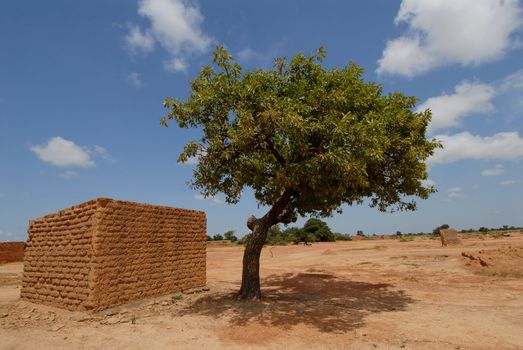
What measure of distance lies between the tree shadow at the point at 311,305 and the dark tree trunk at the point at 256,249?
0.46 meters

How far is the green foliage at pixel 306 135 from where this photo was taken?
9.82 m

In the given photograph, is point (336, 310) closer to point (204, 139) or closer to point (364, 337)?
point (364, 337)

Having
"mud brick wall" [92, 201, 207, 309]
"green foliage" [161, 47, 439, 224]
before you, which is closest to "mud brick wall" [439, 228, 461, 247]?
"green foliage" [161, 47, 439, 224]

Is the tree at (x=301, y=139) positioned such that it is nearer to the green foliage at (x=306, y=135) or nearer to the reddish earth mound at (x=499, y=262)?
the green foliage at (x=306, y=135)

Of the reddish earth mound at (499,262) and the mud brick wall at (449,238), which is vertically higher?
the mud brick wall at (449,238)

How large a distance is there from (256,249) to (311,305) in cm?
248

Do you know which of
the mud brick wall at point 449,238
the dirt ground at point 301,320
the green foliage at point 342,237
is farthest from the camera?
the green foliage at point 342,237

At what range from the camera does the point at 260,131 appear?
10648 mm

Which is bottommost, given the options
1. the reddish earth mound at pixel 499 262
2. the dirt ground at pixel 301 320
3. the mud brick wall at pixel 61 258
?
the dirt ground at pixel 301 320

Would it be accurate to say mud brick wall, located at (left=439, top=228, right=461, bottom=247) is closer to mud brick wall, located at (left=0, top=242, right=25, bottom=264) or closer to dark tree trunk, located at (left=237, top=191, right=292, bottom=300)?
dark tree trunk, located at (left=237, top=191, right=292, bottom=300)

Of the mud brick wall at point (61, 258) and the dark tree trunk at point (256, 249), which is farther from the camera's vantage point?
the dark tree trunk at point (256, 249)

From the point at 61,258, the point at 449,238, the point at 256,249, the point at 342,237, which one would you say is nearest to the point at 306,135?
the point at 256,249

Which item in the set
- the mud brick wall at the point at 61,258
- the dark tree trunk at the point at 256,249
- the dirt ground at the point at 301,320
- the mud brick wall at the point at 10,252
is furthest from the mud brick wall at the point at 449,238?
the mud brick wall at the point at 10,252

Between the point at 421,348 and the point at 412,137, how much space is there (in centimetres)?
612
